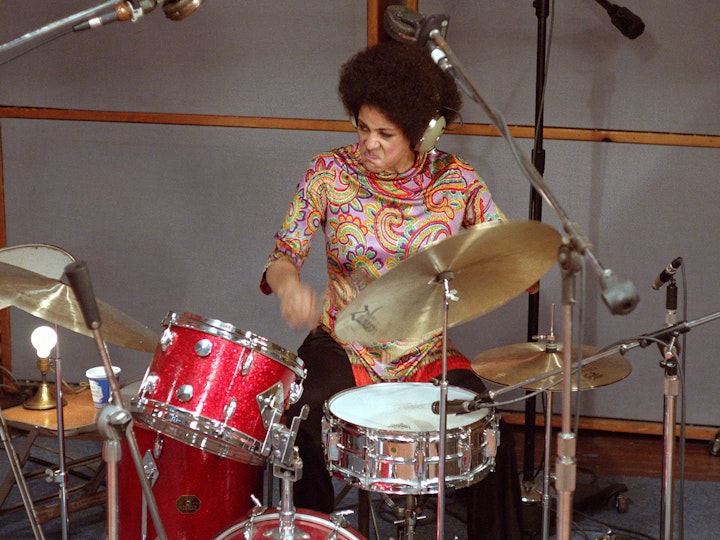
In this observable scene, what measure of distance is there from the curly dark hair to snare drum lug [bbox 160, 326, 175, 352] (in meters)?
0.80

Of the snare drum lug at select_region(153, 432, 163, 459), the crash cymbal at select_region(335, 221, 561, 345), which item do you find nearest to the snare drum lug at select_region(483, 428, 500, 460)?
the crash cymbal at select_region(335, 221, 561, 345)

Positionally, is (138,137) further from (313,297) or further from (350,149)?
(313,297)

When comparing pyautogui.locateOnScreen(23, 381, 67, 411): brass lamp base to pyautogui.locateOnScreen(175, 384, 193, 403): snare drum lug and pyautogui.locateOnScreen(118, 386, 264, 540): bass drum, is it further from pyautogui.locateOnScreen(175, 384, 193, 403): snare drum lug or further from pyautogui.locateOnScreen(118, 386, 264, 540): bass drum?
pyautogui.locateOnScreen(175, 384, 193, 403): snare drum lug

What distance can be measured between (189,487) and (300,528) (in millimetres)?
393

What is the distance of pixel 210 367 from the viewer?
203 centimetres

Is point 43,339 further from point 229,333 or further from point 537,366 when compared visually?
point 537,366

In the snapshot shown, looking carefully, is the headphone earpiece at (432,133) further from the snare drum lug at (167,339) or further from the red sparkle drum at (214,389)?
the snare drum lug at (167,339)

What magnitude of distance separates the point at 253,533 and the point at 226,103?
2.07 m

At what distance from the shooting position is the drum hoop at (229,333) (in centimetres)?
204

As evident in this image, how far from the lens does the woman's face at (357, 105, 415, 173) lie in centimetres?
245

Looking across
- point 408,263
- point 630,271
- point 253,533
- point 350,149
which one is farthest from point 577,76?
point 253,533

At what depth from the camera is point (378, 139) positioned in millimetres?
2451

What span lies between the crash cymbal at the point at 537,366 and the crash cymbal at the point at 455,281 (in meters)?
0.36

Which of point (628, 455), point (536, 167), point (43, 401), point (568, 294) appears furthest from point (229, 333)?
point (628, 455)
